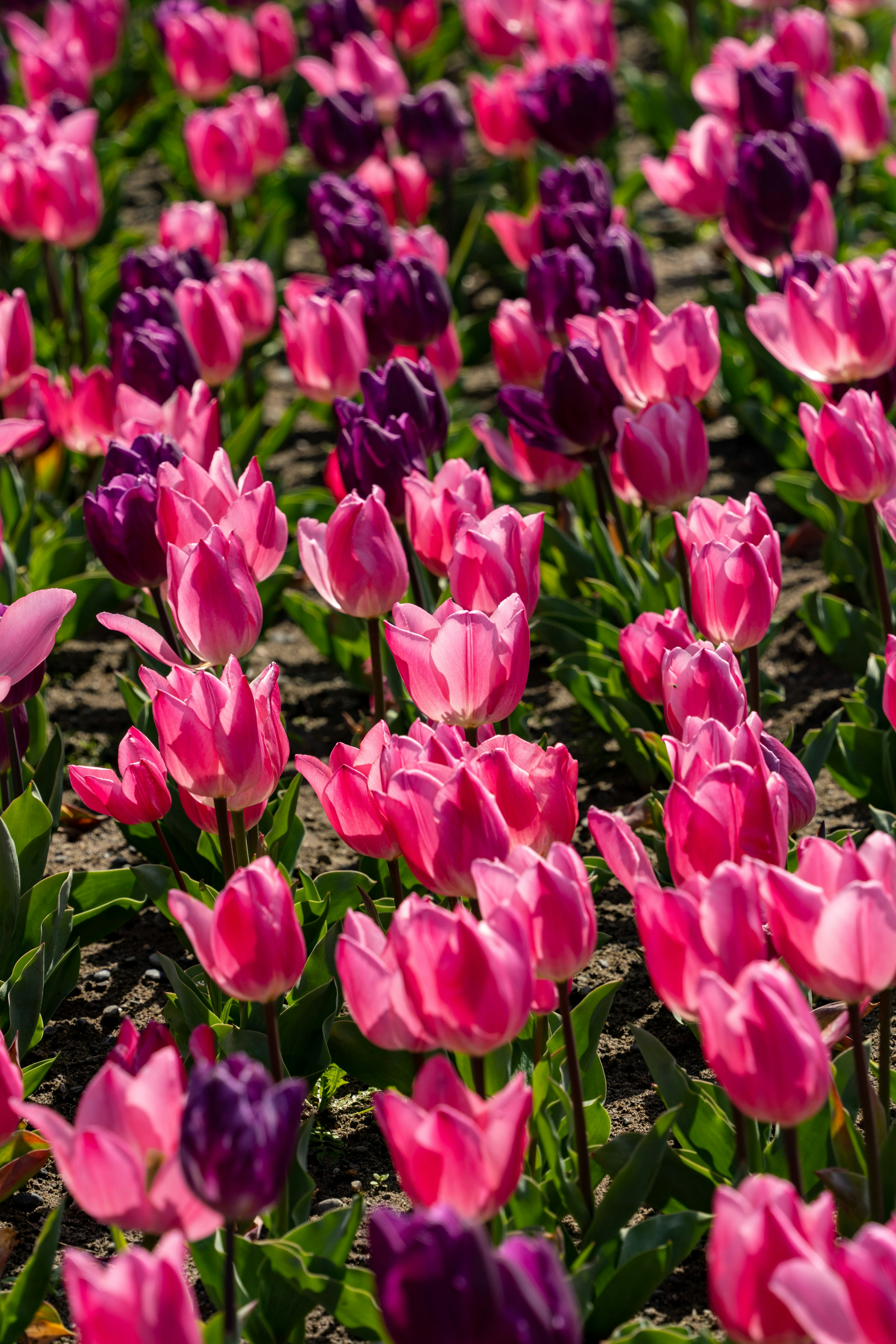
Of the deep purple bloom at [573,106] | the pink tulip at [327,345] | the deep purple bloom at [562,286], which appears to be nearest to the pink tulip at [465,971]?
the pink tulip at [327,345]

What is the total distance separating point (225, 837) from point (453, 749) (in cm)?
44

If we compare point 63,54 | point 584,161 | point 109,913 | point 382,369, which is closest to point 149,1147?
point 109,913

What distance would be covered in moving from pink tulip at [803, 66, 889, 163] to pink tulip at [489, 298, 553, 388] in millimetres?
1526

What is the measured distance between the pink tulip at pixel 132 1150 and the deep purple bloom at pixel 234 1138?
52mm

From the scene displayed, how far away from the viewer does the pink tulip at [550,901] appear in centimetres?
161

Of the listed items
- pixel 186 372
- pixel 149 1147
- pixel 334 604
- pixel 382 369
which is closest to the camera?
pixel 149 1147

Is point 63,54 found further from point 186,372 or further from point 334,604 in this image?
point 334,604

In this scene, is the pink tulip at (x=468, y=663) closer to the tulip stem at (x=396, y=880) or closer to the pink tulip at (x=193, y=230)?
the tulip stem at (x=396, y=880)

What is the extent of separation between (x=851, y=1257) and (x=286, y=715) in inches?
94.3

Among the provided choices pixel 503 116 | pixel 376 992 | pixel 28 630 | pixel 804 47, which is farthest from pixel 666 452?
pixel 804 47

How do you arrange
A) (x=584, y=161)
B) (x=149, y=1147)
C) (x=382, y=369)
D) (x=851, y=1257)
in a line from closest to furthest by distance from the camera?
1. (x=851, y=1257)
2. (x=149, y=1147)
3. (x=382, y=369)
4. (x=584, y=161)

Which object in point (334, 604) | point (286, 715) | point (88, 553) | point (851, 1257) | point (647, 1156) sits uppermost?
point (851, 1257)

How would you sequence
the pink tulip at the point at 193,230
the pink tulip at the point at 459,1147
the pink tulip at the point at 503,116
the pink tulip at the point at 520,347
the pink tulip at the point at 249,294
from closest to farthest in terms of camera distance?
the pink tulip at the point at 459,1147
the pink tulip at the point at 520,347
the pink tulip at the point at 249,294
the pink tulip at the point at 193,230
the pink tulip at the point at 503,116

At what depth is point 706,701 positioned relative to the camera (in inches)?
79.5
